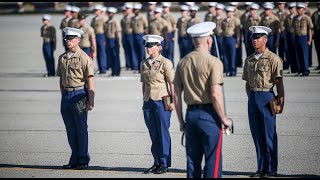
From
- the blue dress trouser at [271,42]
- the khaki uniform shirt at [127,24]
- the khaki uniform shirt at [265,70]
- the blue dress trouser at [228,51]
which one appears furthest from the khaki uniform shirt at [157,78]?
the khaki uniform shirt at [127,24]

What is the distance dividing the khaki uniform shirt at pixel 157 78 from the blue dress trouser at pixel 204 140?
2075mm

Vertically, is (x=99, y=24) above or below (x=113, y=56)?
above

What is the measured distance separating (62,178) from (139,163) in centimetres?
139

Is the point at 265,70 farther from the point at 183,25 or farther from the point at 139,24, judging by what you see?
the point at 139,24

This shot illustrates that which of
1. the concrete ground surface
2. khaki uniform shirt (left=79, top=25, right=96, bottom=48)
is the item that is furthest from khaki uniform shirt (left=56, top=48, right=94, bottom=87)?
khaki uniform shirt (left=79, top=25, right=96, bottom=48)

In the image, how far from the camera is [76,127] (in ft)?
36.8

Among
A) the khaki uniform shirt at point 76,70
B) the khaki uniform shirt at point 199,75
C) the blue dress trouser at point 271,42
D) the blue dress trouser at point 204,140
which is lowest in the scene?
the blue dress trouser at point 271,42

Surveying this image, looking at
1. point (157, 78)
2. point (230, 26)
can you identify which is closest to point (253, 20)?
point (230, 26)

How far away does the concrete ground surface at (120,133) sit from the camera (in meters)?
11.1

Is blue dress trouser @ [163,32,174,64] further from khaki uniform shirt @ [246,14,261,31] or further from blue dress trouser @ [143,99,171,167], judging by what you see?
blue dress trouser @ [143,99,171,167]

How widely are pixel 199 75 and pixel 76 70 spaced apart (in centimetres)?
288

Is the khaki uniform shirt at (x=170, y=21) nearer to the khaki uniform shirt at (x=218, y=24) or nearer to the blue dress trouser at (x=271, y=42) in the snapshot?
the khaki uniform shirt at (x=218, y=24)

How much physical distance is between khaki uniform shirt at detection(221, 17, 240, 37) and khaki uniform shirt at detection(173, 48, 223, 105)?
551 inches

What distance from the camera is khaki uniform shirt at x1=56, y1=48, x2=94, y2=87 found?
36.3ft
